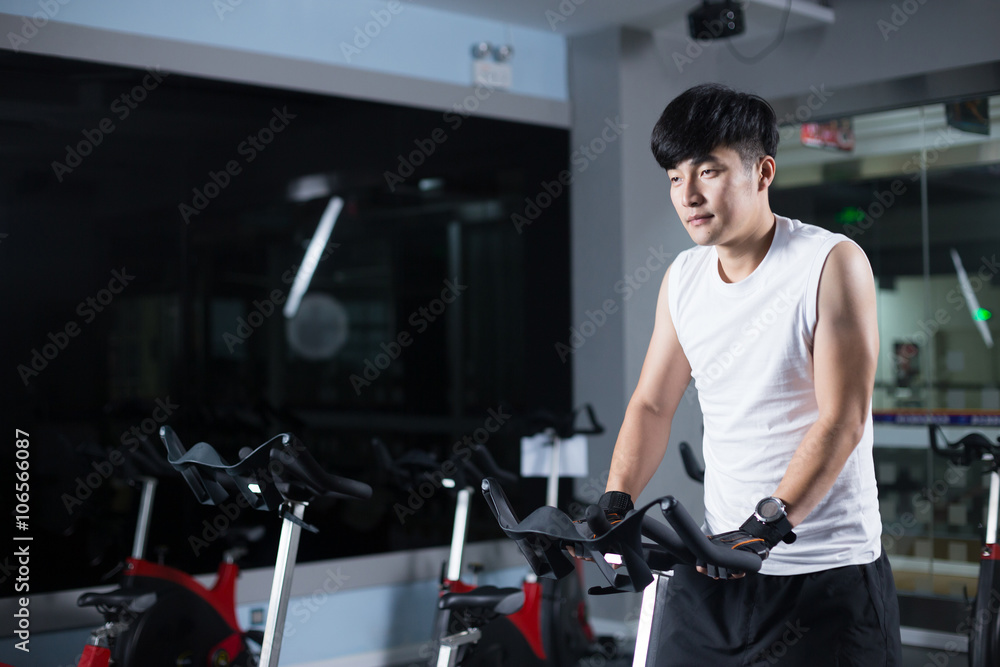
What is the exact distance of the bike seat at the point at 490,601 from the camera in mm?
2820

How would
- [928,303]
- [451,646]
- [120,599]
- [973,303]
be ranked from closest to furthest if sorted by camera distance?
[451,646] → [120,599] → [973,303] → [928,303]

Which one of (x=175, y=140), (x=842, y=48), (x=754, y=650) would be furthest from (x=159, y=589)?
(x=842, y=48)

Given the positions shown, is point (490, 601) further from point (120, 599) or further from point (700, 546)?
point (700, 546)

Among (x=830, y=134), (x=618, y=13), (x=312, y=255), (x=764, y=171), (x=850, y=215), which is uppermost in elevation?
(x=618, y=13)

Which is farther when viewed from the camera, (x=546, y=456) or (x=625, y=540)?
(x=546, y=456)

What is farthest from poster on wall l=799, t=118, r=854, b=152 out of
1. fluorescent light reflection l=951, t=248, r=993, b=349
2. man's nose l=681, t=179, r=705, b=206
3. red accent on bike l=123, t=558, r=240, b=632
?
man's nose l=681, t=179, r=705, b=206

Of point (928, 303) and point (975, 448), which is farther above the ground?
point (928, 303)

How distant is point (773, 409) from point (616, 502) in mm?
300

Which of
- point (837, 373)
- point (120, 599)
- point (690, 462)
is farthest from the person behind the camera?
point (690, 462)

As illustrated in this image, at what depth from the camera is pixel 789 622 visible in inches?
60.4

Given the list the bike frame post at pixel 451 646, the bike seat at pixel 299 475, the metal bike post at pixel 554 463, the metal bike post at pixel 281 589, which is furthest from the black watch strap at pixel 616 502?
the metal bike post at pixel 554 463

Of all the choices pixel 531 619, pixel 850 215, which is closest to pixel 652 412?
pixel 531 619

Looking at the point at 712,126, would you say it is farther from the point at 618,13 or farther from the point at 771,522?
the point at 618,13

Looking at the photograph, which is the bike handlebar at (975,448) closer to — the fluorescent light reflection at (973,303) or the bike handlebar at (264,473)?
the fluorescent light reflection at (973,303)
